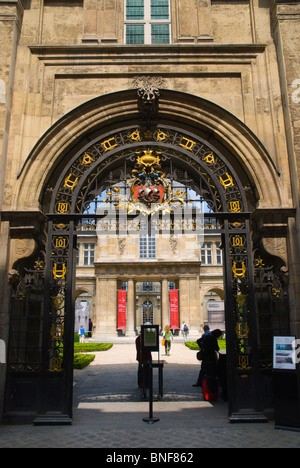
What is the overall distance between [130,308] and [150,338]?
92.4 ft

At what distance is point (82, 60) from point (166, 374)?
10.1 meters

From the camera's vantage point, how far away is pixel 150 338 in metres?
8.47

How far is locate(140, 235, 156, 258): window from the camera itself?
3812cm

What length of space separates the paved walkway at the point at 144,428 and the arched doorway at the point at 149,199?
1.51ft

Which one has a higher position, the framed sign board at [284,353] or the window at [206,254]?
the window at [206,254]

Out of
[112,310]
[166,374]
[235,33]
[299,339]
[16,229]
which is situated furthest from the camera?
[112,310]

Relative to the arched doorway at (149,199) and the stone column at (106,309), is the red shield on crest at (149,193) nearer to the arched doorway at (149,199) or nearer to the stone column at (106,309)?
the arched doorway at (149,199)

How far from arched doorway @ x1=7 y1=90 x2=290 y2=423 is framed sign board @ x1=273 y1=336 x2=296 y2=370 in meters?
0.53

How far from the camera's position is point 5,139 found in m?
7.90

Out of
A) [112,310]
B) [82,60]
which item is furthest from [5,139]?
[112,310]

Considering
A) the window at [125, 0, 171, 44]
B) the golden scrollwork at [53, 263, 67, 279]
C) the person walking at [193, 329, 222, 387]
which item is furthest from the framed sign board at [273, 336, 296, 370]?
the window at [125, 0, 171, 44]

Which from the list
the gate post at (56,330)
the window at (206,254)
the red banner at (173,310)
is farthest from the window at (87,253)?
the gate post at (56,330)

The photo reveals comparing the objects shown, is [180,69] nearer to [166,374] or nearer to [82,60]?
[82,60]

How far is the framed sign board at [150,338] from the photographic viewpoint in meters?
8.38
